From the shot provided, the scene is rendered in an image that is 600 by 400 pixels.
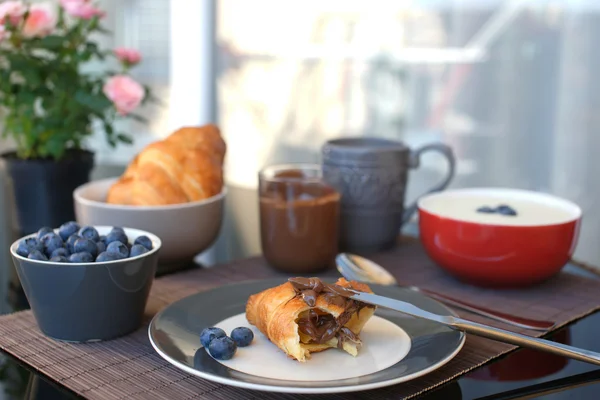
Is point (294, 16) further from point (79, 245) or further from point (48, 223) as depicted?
point (79, 245)

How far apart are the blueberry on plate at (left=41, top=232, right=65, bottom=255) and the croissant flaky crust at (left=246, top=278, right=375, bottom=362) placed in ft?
0.75

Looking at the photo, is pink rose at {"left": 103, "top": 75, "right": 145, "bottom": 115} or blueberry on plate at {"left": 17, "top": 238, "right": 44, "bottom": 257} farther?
pink rose at {"left": 103, "top": 75, "right": 145, "bottom": 115}

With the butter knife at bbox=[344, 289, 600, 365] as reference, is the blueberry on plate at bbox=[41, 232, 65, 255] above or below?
above

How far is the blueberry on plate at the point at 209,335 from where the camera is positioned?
0.69 metres

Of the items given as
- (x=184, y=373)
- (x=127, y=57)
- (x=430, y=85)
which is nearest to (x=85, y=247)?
(x=184, y=373)

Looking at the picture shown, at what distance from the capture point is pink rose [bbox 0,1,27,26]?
1.12m

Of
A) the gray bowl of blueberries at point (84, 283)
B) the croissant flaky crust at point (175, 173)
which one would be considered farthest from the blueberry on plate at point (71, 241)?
the croissant flaky crust at point (175, 173)

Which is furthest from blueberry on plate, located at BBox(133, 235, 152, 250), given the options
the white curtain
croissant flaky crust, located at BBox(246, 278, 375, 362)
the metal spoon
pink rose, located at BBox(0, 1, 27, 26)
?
the white curtain

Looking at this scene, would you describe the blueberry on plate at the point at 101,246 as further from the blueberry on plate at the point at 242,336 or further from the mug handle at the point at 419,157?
the mug handle at the point at 419,157

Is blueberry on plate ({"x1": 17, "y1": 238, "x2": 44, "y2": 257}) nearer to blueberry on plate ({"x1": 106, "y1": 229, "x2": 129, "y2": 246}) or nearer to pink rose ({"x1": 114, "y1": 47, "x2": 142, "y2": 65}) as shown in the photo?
blueberry on plate ({"x1": 106, "y1": 229, "x2": 129, "y2": 246})

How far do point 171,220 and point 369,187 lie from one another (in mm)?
308

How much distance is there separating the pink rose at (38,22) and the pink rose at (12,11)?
0.12ft

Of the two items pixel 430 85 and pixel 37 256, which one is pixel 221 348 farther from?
pixel 430 85

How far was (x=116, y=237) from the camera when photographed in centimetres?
82
